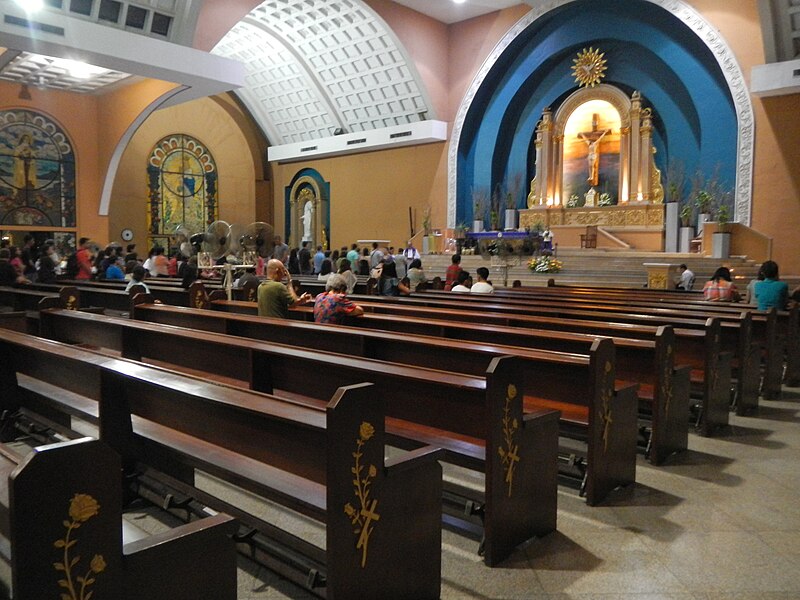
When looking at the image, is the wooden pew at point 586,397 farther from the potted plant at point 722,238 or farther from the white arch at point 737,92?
the white arch at point 737,92

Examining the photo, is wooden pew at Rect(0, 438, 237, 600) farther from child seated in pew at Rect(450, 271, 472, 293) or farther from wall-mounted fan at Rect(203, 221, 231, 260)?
wall-mounted fan at Rect(203, 221, 231, 260)

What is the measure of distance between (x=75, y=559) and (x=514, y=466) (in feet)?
5.92

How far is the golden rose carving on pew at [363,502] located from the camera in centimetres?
204

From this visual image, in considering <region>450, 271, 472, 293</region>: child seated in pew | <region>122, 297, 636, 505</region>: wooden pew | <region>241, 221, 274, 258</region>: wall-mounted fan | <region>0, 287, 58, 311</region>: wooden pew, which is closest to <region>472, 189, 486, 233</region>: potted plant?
<region>450, 271, 472, 293</region>: child seated in pew

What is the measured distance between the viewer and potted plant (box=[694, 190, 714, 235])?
14297 millimetres

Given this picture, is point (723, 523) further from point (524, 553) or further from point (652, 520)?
point (524, 553)

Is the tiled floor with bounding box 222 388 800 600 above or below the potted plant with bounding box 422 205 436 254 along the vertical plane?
below

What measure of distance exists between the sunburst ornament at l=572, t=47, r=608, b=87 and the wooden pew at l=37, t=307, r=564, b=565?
615 inches

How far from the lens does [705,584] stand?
2535 mm

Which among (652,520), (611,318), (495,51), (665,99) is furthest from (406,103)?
(652,520)

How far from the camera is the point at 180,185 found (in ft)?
71.4

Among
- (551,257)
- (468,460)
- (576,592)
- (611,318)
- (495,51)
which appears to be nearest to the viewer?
(576,592)

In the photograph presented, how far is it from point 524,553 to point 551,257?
1239 cm

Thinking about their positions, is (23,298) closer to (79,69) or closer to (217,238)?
(217,238)
